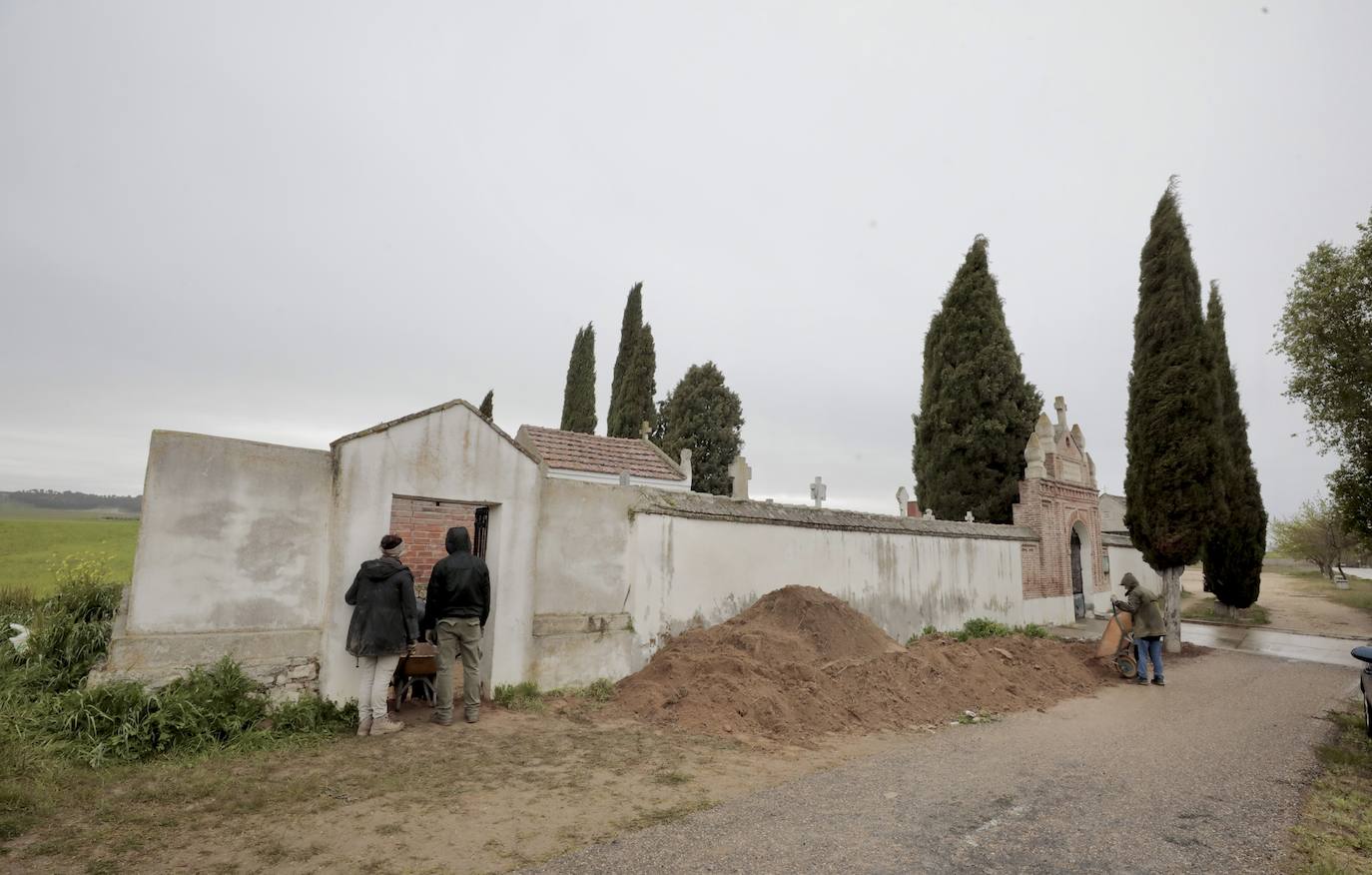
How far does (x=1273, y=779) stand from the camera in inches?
237

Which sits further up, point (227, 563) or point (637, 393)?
point (637, 393)

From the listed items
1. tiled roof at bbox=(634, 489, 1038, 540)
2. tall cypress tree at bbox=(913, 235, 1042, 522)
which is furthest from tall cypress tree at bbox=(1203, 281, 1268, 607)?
tiled roof at bbox=(634, 489, 1038, 540)

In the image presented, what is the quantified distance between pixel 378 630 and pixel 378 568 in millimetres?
601

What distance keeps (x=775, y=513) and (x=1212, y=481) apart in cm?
1168

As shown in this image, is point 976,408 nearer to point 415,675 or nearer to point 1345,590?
point 415,675

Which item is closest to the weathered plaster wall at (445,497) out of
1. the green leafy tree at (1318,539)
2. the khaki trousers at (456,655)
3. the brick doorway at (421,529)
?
the khaki trousers at (456,655)

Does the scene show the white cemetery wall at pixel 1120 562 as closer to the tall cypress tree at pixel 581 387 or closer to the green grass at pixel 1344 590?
the green grass at pixel 1344 590

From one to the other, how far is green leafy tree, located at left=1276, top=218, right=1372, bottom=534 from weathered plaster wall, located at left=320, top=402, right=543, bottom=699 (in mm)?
19389

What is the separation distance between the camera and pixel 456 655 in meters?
7.27

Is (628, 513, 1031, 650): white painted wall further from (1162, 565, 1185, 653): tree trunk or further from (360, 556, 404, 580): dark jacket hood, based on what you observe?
(360, 556, 404, 580): dark jacket hood

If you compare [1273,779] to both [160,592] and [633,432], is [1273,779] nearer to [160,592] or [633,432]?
[160,592]

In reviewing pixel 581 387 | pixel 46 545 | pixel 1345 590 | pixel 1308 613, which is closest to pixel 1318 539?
pixel 1345 590

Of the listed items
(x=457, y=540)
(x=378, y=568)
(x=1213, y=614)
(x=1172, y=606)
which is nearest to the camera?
(x=378, y=568)

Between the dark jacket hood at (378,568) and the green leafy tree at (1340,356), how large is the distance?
20.8 m
